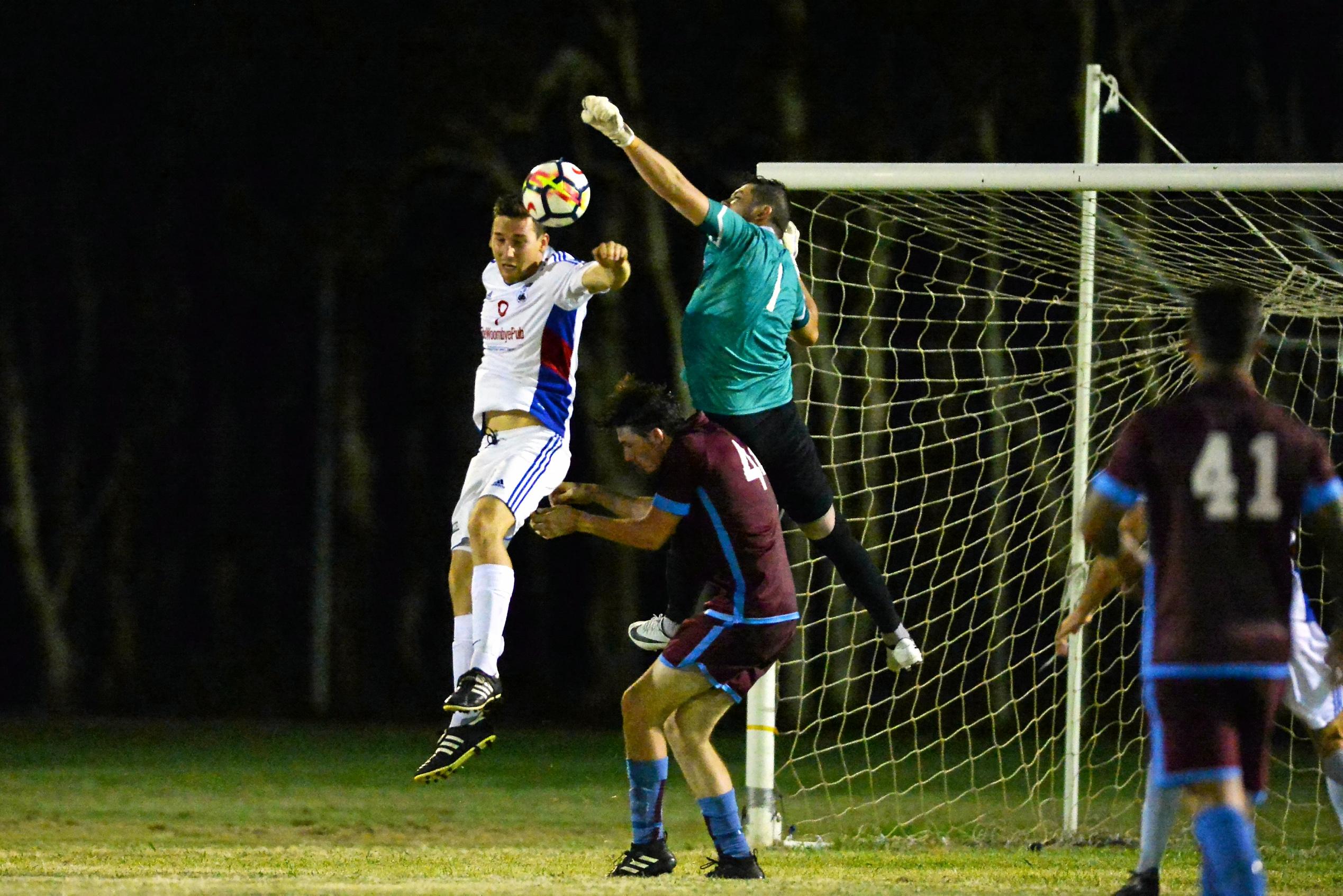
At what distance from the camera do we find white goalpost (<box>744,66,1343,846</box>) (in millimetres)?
9023

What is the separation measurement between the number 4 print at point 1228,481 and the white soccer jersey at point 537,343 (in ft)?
11.7

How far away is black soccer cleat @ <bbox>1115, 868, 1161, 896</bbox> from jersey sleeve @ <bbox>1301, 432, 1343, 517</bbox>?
2466 millimetres

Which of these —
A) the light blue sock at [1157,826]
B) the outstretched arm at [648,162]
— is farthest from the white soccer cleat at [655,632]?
the light blue sock at [1157,826]

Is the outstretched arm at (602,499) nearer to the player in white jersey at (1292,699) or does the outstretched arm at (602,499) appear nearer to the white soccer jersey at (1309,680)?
the player in white jersey at (1292,699)

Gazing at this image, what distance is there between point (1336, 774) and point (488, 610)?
362cm

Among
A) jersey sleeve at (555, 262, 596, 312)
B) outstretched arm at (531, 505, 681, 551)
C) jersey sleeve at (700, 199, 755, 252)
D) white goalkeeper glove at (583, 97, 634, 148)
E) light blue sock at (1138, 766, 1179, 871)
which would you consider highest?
white goalkeeper glove at (583, 97, 634, 148)

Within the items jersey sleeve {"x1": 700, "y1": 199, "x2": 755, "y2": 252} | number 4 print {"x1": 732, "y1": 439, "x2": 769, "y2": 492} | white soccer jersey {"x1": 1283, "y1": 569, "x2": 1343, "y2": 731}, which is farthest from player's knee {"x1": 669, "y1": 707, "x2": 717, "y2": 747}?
white soccer jersey {"x1": 1283, "y1": 569, "x2": 1343, "y2": 731}

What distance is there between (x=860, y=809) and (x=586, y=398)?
32.6 feet

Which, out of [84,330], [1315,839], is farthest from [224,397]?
[1315,839]

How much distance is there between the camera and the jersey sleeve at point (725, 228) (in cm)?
707

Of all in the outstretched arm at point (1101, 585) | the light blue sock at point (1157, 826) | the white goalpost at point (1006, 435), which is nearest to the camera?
the outstretched arm at point (1101, 585)

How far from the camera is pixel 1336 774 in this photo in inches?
279

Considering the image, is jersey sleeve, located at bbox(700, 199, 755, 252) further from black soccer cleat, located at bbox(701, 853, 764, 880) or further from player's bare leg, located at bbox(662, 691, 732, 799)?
black soccer cleat, located at bbox(701, 853, 764, 880)

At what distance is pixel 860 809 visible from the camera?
11.4 metres
